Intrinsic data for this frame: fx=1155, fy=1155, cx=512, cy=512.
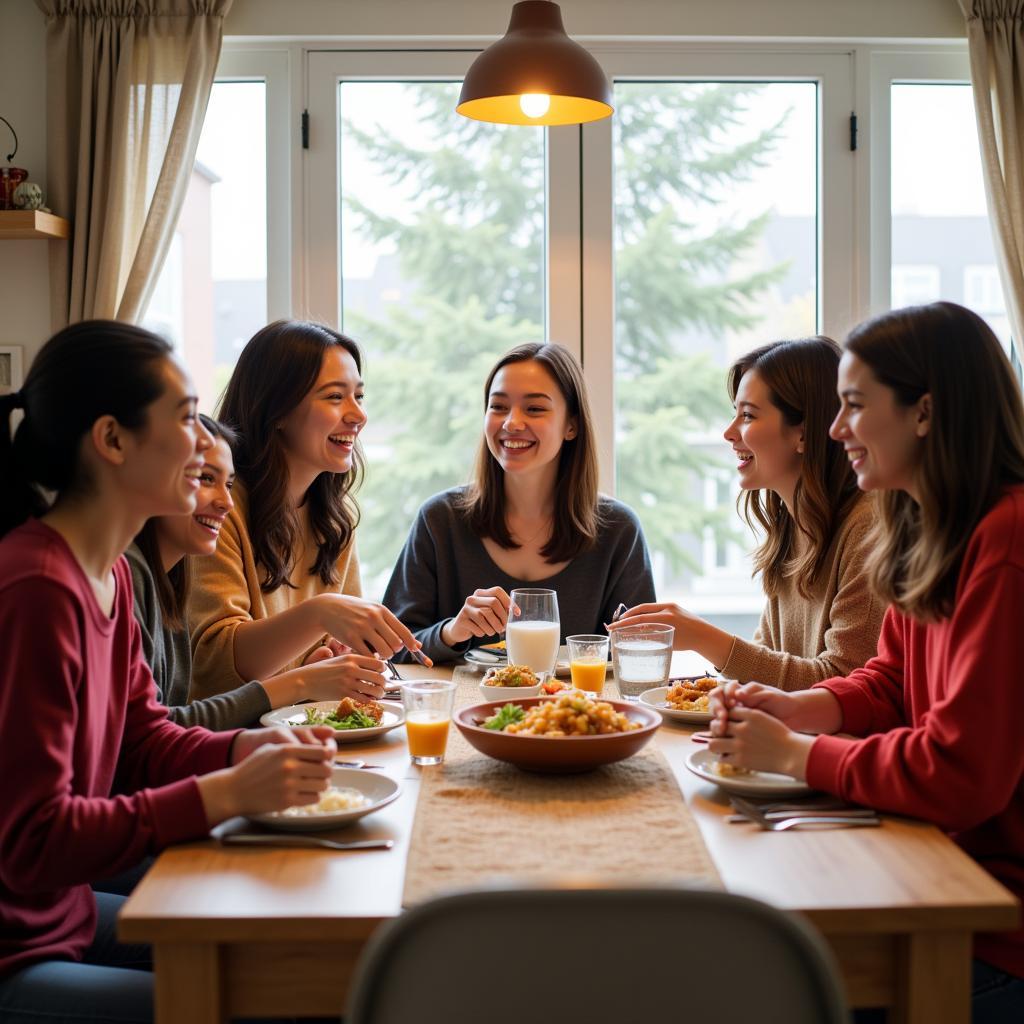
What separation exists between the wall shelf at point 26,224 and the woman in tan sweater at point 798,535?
6.91ft

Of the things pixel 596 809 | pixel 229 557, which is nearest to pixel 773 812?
pixel 596 809

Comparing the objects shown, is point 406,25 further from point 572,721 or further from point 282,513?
point 572,721

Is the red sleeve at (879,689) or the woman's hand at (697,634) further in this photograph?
the woman's hand at (697,634)

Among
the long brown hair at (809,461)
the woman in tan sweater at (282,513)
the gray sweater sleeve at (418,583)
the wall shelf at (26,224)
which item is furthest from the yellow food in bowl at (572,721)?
the wall shelf at (26,224)

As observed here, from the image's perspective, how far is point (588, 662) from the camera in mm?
2086

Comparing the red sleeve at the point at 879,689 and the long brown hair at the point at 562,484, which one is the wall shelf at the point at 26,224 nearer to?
the long brown hair at the point at 562,484

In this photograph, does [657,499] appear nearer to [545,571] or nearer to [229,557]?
[545,571]

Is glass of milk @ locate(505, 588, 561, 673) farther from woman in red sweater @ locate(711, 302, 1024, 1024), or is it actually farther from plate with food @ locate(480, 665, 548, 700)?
woman in red sweater @ locate(711, 302, 1024, 1024)

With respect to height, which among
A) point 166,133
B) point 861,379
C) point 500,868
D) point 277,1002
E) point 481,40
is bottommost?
point 277,1002

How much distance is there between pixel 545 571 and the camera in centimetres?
282

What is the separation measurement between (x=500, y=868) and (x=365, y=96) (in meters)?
3.04

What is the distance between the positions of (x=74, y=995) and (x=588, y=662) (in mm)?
1019

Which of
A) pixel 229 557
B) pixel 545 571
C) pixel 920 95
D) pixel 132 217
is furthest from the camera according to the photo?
pixel 920 95

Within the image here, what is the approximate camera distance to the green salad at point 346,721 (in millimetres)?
1853
